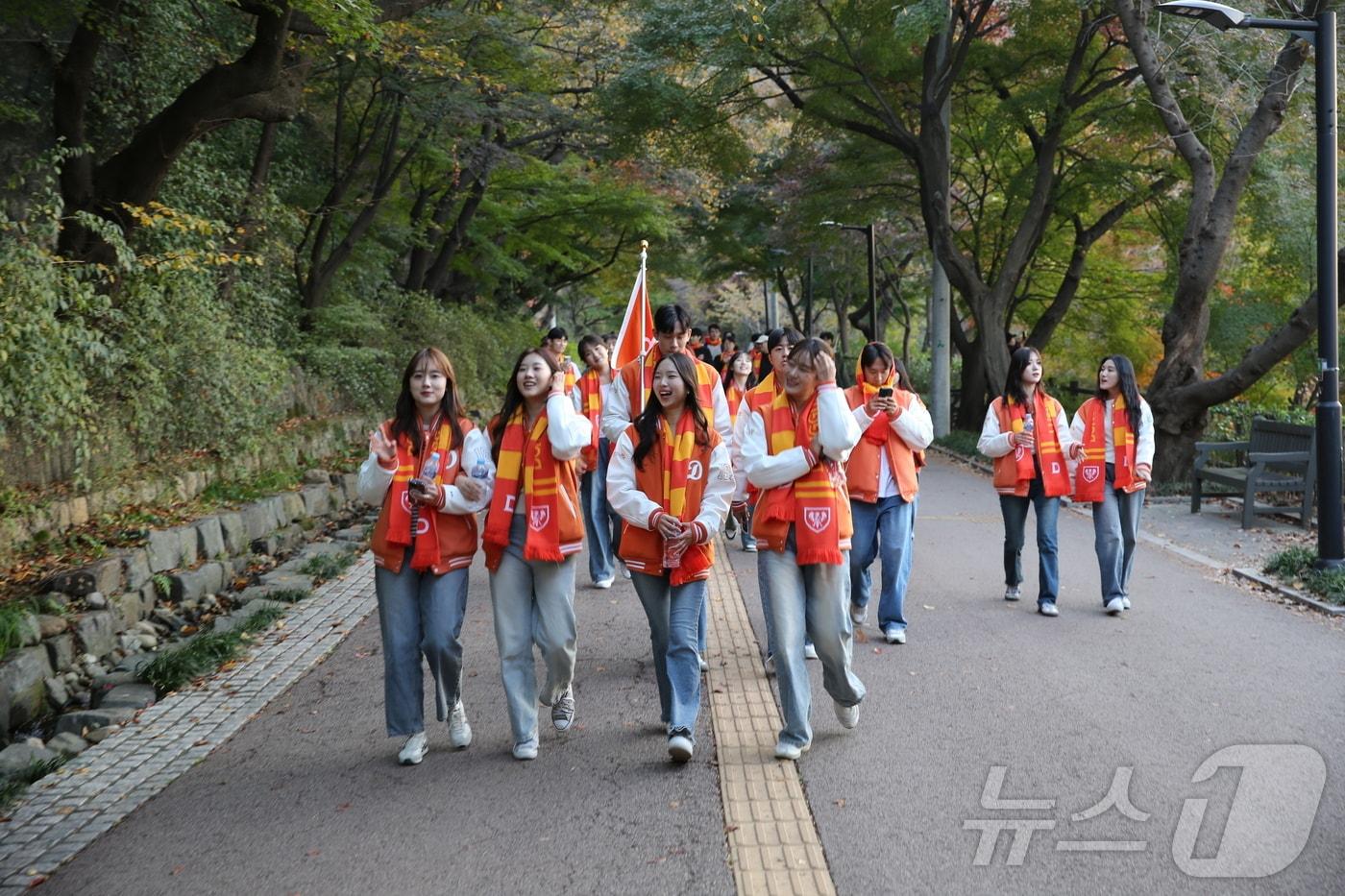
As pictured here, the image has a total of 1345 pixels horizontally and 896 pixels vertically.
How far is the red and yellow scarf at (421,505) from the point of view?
16.9ft

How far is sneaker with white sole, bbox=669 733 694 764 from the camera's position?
5.14m

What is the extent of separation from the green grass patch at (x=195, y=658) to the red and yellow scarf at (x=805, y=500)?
3841 millimetres

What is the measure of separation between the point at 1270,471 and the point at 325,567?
33.9 feet

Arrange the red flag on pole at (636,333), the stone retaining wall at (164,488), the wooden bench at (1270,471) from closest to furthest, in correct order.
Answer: the red flag on pole at (636,333)
the stone retaining wall at (164,488)
the wooden bench at (1270,471)

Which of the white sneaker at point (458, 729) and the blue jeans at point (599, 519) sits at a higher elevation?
the blue jeans at point (599, 519)

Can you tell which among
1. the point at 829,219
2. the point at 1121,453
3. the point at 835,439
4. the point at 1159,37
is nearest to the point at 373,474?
the point at 835,439

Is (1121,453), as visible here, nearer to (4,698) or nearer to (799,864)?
(799,864)

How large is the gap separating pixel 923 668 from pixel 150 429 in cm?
668

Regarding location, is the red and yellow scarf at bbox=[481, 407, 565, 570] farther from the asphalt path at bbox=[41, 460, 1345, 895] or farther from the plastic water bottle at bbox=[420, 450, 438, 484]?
the asphalt path at bbox=[41, 460, 1345, 895]

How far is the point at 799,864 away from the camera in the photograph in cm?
419

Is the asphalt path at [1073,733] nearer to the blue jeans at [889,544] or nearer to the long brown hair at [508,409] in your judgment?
the blue jeans at [889,544]

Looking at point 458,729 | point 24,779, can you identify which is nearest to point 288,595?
point 24,779

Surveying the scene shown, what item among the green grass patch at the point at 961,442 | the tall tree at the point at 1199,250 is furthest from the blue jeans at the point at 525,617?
the green grass patch at the point at 961,442

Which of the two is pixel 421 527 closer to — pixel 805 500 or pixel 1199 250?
pixel 805 500
